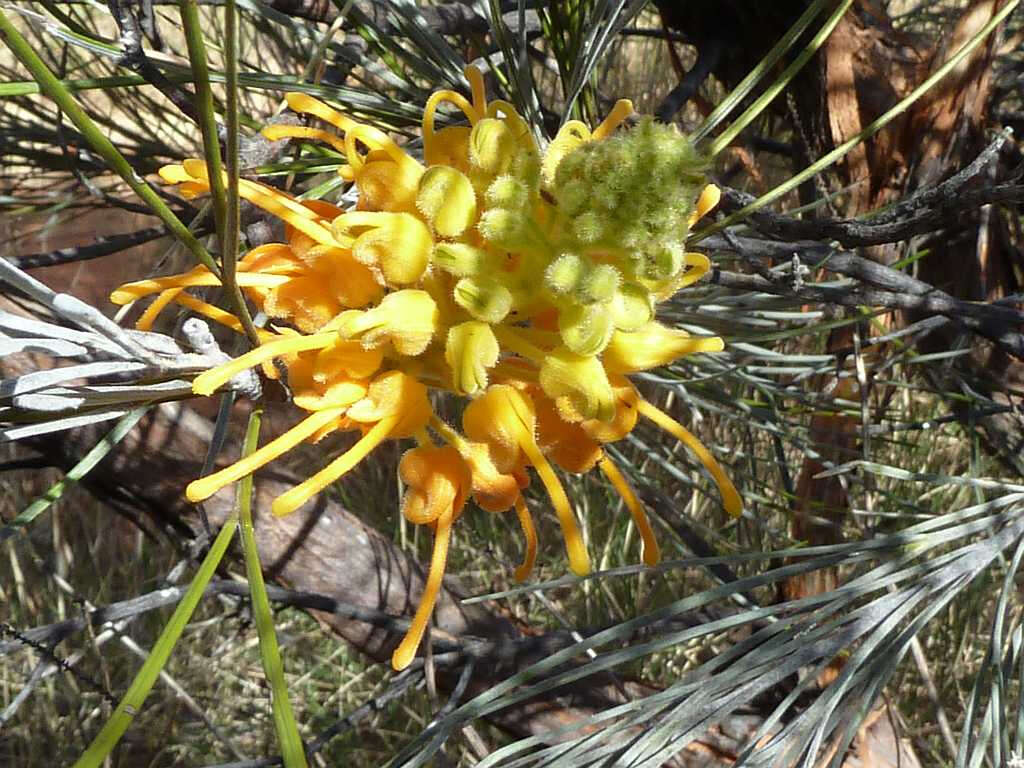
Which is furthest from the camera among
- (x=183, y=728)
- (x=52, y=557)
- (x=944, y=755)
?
(x=52, y=557)

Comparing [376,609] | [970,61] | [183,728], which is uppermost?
[970,61]

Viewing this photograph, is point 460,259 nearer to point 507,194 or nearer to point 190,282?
point 507,194

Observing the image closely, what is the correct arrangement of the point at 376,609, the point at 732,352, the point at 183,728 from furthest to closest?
the point at 183,728 < the point at 732,352 < the point at 376,609

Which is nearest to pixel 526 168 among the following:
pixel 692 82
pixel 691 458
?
pixel 692 82

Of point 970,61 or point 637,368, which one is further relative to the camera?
point 970,61

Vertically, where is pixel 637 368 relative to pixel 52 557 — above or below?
above

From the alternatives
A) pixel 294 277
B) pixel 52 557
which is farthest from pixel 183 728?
pixel 294 277

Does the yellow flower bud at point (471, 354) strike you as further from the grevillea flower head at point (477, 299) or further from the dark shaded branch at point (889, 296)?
the dark shaded branch at point (889, 296)

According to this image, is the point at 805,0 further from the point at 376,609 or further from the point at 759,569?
the point at 759,569
